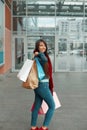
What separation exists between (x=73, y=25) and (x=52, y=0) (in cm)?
216

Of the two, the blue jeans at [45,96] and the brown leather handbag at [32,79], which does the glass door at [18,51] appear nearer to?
the blue jeans at [45,96]

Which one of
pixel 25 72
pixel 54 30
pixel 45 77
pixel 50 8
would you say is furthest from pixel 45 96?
pixel 50 8

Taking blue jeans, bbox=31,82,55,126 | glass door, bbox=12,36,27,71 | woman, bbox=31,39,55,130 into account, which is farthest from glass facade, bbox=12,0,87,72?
woman, bbox=31,39,55,130

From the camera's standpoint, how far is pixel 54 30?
21.0 metres

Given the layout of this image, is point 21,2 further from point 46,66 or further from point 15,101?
point 46,66

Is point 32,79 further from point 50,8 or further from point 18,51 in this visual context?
point 50,8

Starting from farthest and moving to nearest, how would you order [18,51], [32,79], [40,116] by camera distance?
[18,51]
[40,116]
[32,79]

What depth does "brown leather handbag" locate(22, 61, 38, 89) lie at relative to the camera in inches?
200

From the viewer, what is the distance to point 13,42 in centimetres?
2070

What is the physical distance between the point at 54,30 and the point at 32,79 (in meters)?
16.1

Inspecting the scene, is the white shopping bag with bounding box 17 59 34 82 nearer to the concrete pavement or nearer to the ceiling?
the concrete pavement

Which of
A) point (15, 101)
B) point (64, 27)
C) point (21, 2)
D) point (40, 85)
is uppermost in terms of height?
point (21, 2)

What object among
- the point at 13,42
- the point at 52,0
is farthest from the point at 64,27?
the point at 13,42

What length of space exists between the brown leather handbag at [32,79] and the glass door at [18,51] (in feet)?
50.8
